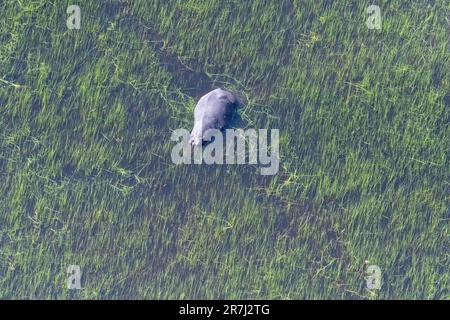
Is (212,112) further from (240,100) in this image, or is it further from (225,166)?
(225,166)

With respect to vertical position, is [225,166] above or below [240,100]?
below

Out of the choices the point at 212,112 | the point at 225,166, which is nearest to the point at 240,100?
the point at 212,112

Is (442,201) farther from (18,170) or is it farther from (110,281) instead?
(18,170)

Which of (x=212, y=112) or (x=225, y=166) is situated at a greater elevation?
(x=212, y=112)
